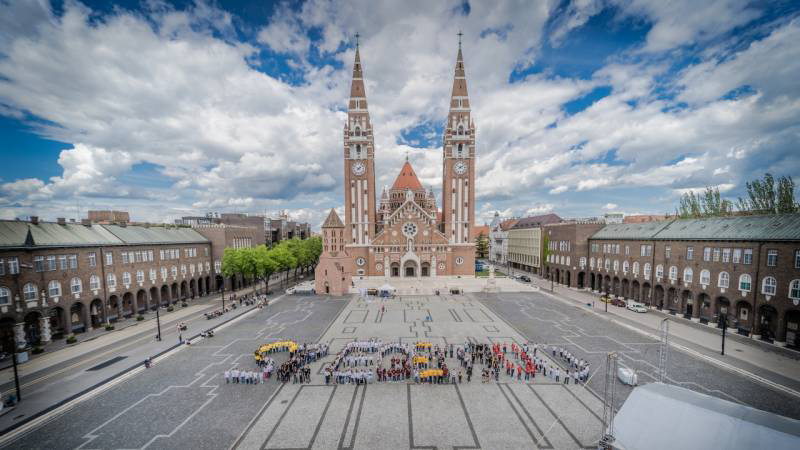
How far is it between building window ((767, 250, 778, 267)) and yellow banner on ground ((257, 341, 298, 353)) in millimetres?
39172

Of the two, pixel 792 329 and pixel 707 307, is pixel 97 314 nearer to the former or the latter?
pixel 707 307

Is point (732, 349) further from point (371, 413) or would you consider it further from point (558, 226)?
point (558, 226)

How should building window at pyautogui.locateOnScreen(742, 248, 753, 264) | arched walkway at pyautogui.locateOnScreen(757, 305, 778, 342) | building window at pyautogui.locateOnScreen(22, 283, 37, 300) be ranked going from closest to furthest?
building window at pyautogui.locateOnScreen(22, 283, 37, 300), arched walkway at pyautogui.locateOnScreen(757, 305, 778, 342), building window at pyautogui.locateOnScreen(742, 248, 753, 264)

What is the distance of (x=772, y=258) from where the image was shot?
85.2ft

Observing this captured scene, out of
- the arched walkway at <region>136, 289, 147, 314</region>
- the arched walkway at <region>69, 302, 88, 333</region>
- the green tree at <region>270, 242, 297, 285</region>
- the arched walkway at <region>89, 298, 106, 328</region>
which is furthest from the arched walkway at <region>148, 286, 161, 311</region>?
the green tree at <region>270, 242, 297, 285</region>

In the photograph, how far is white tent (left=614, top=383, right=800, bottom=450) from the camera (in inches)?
378

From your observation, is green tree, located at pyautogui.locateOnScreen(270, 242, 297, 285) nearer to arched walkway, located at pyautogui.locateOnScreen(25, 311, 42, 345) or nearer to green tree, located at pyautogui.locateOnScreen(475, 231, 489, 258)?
arched walkway, located at pyautogui.locateOnScreen(25, 311, 42, 345)

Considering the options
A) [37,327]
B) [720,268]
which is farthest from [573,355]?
[37,327]

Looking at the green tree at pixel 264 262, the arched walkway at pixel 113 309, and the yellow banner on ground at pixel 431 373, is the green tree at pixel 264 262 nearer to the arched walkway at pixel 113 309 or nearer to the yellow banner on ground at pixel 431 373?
the arched walkway at pixel 113 309

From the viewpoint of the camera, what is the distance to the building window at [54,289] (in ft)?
89.1

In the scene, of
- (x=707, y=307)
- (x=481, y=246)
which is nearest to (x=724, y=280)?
(x=707, y=307)

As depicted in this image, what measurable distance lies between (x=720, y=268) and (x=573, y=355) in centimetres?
2012

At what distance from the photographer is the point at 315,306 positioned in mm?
39344

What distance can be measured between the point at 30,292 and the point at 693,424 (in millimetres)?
43046
